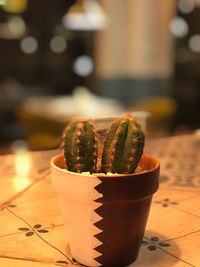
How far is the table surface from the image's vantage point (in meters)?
0.86

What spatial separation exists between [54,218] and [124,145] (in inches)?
14.3

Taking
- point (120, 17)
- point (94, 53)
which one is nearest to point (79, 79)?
point (94, 53)

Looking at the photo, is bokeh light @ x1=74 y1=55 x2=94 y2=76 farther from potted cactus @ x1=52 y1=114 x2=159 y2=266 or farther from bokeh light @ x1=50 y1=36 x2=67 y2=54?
potted cactus @ x1=52 y1=114 x2=159 y2=266

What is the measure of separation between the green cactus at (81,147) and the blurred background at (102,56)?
14.7 feet

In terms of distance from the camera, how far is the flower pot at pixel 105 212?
766mm

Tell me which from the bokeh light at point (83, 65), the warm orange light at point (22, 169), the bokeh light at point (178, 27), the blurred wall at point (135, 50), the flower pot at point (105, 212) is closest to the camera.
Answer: the flower pot at point (105, 212)

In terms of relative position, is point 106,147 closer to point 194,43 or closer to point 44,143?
point 44,143

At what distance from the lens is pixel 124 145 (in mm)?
788

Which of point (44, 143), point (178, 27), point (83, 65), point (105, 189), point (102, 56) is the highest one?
point (178, 27)

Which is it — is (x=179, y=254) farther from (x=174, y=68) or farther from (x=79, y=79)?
(x=79, y=79)

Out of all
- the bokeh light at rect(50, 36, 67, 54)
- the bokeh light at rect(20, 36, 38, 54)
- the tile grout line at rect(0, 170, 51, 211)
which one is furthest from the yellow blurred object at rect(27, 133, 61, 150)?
the bokeh light at rect(50, 36, 67, 54)

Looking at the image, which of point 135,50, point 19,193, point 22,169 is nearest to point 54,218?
point 19,193

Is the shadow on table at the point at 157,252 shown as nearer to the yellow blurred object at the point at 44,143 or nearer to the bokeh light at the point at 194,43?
the yellow blurred object at the point at 44,143

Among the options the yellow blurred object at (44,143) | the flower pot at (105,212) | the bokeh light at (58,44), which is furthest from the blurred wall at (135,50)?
the flower pot at (105,212)
